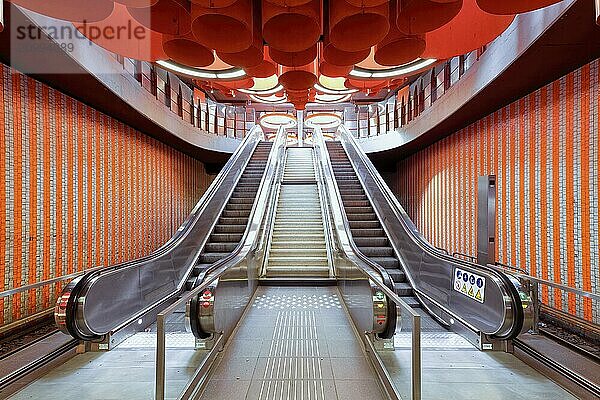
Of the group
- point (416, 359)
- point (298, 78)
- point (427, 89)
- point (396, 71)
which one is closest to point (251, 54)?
point (298, 78)

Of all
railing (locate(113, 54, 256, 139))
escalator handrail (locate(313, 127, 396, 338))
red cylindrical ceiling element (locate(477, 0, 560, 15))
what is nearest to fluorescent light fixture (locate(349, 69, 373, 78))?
escalator handrail (locate(313, 127, 396, 338))

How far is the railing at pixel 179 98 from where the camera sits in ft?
27.7

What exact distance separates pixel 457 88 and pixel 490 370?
5448mm

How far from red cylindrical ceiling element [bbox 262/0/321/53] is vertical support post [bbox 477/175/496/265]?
2.71 metres

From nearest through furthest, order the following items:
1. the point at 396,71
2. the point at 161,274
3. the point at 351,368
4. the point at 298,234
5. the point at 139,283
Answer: the point at 351,368, the point at 139,283, the point at 161,274, the point at 396,71, the point at 298,234

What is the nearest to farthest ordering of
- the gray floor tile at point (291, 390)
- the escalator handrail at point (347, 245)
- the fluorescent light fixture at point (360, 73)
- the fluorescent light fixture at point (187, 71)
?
the gray floor tile at point (291, 390), the escalator handrail at point (347, 245), the fluorescent light fixture at point (187, 71), the fluorescent light fixture at point (360, 73)

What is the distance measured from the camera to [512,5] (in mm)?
3059

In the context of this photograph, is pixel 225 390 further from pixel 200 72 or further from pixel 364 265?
pixel 200 72

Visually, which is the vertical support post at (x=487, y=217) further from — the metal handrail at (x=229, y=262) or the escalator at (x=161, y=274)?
the escalator at (x=161, y=274)

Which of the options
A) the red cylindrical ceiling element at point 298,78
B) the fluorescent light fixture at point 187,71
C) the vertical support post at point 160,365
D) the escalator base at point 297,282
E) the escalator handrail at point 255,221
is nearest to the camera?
the vertical support post at point 160,365

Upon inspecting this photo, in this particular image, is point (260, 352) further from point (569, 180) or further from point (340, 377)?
point (569, 180)

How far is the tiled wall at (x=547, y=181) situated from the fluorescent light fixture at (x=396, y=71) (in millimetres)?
1701

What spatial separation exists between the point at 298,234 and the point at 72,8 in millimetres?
5994

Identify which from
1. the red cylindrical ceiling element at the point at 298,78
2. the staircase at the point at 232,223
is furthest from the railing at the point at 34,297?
the red cylindrical ceiling element at the point at 298,78
